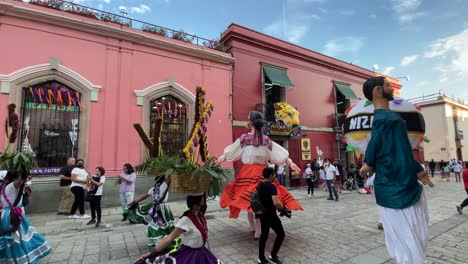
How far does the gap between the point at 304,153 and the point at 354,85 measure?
22.4 ft

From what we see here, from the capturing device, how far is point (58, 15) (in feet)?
26.1

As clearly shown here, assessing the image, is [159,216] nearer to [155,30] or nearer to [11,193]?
[11,193]

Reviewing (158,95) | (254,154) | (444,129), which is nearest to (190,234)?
(254,154)

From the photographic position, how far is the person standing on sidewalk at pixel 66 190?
287 inches

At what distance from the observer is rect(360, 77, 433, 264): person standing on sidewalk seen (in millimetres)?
2123

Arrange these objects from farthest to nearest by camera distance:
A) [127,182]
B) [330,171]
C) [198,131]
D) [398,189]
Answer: [330,171]
[127,182]
[198,131]
[398,189]

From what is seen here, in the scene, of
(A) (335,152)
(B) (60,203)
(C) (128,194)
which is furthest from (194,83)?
(A) (335,152)

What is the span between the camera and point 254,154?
4473 mm

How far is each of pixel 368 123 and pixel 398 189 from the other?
1.03 m

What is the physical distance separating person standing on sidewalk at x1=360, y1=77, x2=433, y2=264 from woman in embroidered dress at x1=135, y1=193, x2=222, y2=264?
1696 mm

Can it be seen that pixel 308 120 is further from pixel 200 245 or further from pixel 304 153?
pixel 200 245

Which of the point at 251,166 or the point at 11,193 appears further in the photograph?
the point at 251,166

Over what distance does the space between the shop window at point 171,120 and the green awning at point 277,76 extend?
457cm

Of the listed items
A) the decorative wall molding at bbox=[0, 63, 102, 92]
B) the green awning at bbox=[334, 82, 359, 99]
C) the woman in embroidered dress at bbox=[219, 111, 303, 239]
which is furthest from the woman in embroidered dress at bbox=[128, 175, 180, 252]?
the green awning at bbox=[334, 82, 359, 99]
